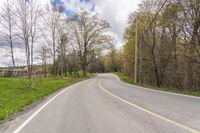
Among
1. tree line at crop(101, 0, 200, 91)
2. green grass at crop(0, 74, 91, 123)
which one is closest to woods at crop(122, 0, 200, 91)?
tree line at crop(101, 0, 200, 91)

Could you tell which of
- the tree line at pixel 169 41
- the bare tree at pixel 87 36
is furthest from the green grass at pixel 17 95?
the bare tree at pixel 87 36

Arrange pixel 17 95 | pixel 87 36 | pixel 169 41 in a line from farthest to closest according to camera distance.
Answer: pixel 87 36, pixel 169 41, pixel 17 95

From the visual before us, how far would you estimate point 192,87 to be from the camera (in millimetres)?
36094

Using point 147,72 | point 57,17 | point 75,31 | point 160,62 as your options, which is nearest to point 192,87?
point 160,62

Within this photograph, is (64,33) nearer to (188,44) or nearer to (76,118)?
(188,44)

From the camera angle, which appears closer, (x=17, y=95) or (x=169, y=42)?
(x=17, y=95)

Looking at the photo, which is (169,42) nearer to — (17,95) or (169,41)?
(169,41)

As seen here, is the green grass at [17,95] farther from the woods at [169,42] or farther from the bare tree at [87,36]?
the bare tree at [87,36]

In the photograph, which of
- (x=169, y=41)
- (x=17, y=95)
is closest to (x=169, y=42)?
(x=169, y=41)

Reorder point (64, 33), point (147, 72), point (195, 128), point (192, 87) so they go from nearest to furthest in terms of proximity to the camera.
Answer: point (195, 128), point (192, 87), point (147, 72), point (64, 33)

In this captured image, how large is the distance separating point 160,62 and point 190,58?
1373 cm

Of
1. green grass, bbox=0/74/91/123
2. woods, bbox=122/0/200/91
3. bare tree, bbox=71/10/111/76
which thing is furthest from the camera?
bare tree, bbox=71/10/111/76

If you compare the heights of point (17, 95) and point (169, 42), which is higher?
point (169, 42)

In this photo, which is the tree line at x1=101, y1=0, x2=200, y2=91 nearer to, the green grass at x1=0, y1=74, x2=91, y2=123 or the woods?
the woods
